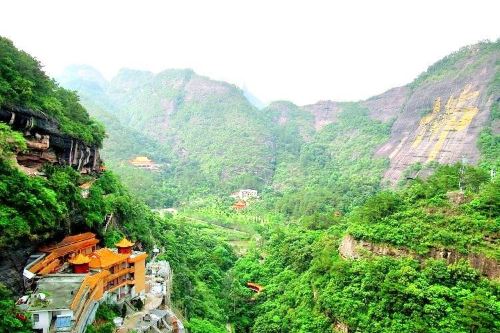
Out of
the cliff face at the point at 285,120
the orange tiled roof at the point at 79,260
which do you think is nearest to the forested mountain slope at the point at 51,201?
the orange tiled roof at the point at 79,260

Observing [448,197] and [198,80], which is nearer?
[448,197]

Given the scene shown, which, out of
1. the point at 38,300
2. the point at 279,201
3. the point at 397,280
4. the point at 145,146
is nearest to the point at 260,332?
the point at 397,280

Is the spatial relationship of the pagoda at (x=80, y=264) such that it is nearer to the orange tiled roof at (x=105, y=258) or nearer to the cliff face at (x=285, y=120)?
the orange tiled roof at (x=105, y=258)

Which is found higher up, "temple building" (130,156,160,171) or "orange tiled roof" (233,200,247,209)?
"temple building" (130,156,160,171)

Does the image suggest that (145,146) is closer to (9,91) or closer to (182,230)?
(182,230)

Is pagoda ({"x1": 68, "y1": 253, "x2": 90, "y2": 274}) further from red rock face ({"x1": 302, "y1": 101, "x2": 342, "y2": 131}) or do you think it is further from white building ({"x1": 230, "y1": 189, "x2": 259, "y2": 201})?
red rock face ({"x1": 302, "y1": 101, "x2": 342, "y2": 131})

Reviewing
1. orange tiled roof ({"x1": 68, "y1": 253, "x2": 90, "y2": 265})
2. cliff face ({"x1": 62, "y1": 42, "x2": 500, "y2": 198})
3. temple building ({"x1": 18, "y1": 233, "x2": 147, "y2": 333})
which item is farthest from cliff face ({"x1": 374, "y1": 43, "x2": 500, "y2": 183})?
orange tiled roof ({"x1": 68, "y1": 253, "x2": 90, "y2": 265})
